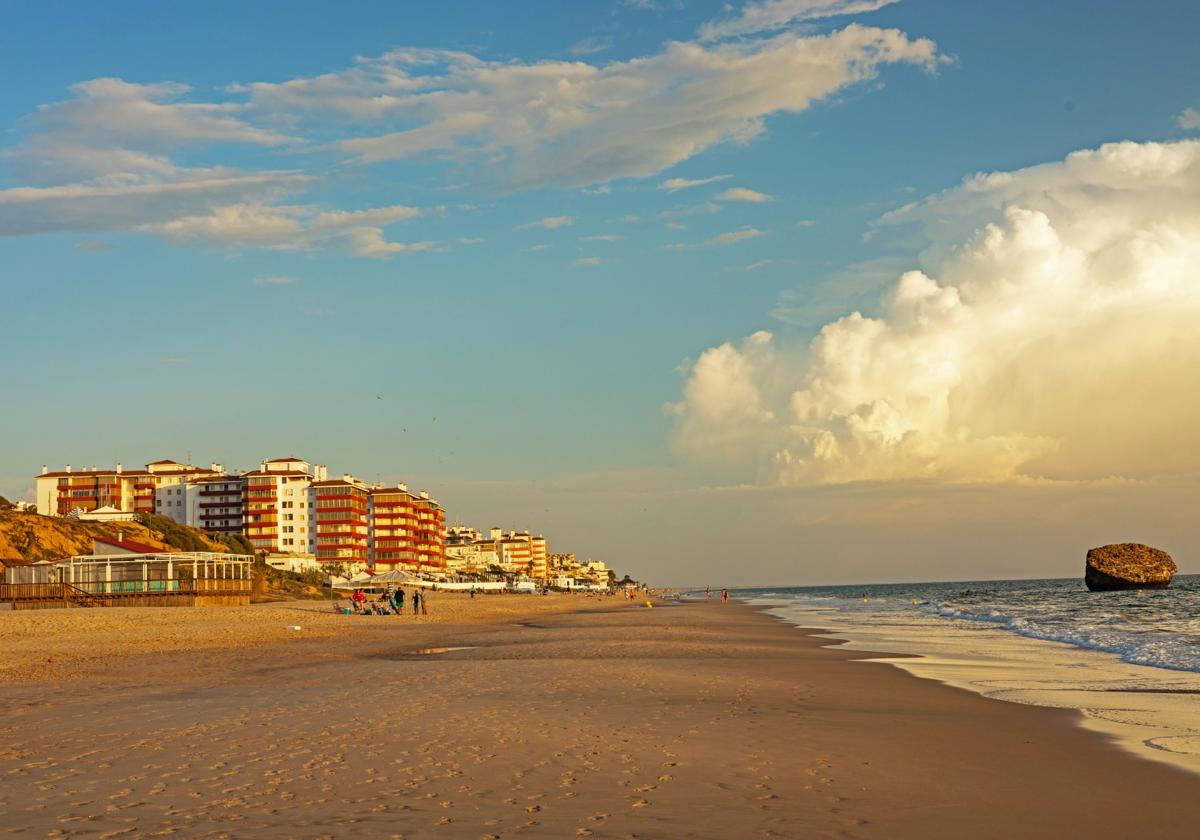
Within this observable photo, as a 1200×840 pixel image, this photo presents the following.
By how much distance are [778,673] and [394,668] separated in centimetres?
896

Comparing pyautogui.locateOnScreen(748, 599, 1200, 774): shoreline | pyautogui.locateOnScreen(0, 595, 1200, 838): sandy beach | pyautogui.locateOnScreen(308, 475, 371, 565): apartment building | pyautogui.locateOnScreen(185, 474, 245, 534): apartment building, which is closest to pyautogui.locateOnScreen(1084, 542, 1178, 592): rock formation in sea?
pyautogui.locateOnScreen(748, 599, 1200, 774): shoreline

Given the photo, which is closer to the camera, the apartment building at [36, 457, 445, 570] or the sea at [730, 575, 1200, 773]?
the sea at [730, 575, 1200, 773]

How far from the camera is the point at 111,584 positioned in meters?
66.7

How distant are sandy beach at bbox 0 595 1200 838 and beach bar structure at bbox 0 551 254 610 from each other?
147ft

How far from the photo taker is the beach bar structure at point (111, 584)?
64.1 m

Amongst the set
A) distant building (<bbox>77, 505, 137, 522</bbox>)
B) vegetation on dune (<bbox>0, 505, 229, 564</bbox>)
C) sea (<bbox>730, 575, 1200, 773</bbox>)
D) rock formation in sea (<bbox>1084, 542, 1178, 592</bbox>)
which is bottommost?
rock formation in sea (<bbox>1084, 542, 1178, 592</bbox>)

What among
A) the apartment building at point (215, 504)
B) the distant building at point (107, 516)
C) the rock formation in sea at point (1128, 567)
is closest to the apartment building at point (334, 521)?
the apartment building at point (215, 504)

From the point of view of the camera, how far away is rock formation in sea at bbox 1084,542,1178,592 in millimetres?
136625

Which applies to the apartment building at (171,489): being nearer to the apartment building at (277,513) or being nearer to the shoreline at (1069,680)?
the apartment building at (277,513)

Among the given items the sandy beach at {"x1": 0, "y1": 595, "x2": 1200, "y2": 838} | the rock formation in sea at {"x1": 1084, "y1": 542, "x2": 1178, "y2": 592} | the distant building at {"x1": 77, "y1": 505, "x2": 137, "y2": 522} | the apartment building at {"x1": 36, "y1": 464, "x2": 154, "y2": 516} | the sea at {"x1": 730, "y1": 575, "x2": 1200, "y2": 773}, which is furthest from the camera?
the apartment building at {"x1": 36, "y1": 464, "x2": 154, "y2": 516}

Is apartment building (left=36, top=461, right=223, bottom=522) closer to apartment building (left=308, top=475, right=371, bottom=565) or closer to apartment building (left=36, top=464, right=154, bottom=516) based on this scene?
apartment building (left=36, top=464, right=154, bottom=516)

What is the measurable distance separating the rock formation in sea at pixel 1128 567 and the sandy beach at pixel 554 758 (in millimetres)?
128455

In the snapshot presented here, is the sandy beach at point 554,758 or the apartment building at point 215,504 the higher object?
the apartment building at point 215,504

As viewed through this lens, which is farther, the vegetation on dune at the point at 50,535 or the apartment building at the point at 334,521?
the apartment building at the point at 334,521
